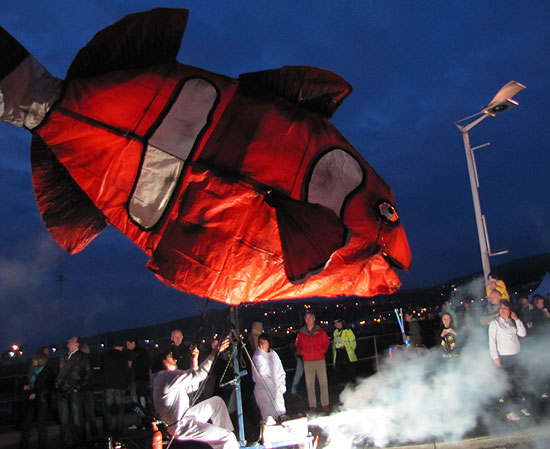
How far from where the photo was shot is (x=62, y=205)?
361 cm

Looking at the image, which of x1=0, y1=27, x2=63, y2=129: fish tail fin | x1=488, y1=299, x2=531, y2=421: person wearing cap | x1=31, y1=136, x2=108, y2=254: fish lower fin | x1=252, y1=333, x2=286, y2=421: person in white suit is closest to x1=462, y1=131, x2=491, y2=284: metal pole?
x1=488, y1=299, x2=531, y2=421: person wearing cap

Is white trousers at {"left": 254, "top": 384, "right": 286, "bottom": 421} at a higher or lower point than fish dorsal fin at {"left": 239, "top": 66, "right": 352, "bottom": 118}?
lower

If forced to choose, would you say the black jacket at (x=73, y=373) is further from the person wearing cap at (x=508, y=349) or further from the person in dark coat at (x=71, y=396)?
the person wearing cap at (x=508, y=349)

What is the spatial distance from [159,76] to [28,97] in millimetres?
833

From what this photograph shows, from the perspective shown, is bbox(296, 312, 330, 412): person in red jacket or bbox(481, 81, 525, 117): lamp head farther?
bbox(481, 81, 525, 117): lamp head

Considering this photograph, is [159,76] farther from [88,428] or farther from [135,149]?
[88,428]

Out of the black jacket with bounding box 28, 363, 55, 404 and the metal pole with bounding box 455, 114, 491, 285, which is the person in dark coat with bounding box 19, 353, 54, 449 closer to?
the black jacket with bounding box 28, 363, 55, 404

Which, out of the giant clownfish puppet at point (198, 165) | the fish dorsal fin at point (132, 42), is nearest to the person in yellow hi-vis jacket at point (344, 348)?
the giant clownfish puppet at point (198, 165)

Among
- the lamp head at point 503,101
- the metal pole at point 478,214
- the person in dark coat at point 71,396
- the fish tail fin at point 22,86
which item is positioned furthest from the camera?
the metal pole at point 478,214

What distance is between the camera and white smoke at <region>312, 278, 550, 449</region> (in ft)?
24.2

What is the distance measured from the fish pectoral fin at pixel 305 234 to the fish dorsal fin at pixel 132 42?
1.28 metres

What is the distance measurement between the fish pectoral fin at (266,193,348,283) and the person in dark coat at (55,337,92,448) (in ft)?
21.4

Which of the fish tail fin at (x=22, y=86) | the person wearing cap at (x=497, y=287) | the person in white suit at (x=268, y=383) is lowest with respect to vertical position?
the person in white suit at (x=268, y=383)

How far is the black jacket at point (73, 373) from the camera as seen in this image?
7984 mm
